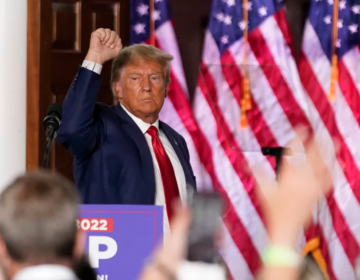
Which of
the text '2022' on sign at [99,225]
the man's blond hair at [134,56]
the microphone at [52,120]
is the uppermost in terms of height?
the man's blond hair at [134,56]

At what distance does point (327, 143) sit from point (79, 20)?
Result: 1.54m

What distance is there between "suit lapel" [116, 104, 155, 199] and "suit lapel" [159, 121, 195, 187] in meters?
0.19

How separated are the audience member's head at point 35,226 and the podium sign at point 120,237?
831 millimetres

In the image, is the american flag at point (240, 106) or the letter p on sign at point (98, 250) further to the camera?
the american flag at point (240, 106)

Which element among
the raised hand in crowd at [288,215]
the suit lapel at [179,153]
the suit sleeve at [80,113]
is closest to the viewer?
the raised hand in crowd at [288,215]

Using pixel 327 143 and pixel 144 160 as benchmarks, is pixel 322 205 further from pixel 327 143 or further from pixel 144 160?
pixel 144 160

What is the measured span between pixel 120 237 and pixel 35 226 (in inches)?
35.3

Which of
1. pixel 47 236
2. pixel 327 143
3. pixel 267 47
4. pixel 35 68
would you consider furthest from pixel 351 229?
pixel 47 236

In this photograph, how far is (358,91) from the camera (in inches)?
162

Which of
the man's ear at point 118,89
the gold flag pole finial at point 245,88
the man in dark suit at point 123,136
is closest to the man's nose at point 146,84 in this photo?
the man in dark suit at point 123,136

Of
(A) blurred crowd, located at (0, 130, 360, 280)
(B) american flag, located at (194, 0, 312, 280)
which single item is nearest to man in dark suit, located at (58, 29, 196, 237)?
(B) american flag, located at (194, 0, 312, 280)

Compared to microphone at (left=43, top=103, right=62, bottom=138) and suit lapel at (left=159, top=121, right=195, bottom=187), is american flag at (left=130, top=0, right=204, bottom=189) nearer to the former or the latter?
suit lapel at (left=159, top=121, right=195, bottom=187)

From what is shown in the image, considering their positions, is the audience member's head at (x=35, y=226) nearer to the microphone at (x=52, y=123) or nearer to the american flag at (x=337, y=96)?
the microphone at (x=52, y=123)

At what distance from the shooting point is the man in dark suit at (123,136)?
2453mm
